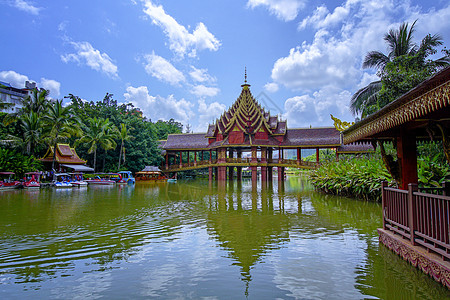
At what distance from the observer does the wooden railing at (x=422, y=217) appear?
400 centimetres

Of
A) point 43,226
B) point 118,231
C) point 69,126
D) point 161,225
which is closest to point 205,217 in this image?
point 161,225

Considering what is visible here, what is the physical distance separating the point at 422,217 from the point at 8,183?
2685cm

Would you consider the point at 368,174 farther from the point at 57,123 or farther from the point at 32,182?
the point at 57,123

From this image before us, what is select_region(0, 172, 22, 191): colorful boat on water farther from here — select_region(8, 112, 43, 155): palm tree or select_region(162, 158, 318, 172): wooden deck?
select_region(162, 158, 318, 172): wooden deck

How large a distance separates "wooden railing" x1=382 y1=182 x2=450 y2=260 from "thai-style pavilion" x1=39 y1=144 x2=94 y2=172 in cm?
3057

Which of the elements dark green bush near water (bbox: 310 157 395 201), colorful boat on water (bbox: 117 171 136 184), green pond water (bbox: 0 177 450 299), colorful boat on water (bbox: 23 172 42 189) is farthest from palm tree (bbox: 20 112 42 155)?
dark green bush near water (bbox: 310 157 395 201)

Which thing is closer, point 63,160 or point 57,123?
point 57,123

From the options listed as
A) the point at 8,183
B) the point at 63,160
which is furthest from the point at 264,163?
the point at 8,183

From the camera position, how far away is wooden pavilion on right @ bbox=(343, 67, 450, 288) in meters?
3.81

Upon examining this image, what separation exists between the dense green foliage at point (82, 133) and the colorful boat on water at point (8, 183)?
1.09 metres

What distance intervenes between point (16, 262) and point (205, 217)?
5586 mm

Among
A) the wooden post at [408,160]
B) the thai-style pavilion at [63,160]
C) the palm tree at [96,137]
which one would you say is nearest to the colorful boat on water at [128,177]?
the palm tree at [96,137]

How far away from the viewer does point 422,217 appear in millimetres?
4590

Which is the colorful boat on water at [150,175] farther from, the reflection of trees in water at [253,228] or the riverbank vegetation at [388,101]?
the reflection of trees in water at [253,228]
